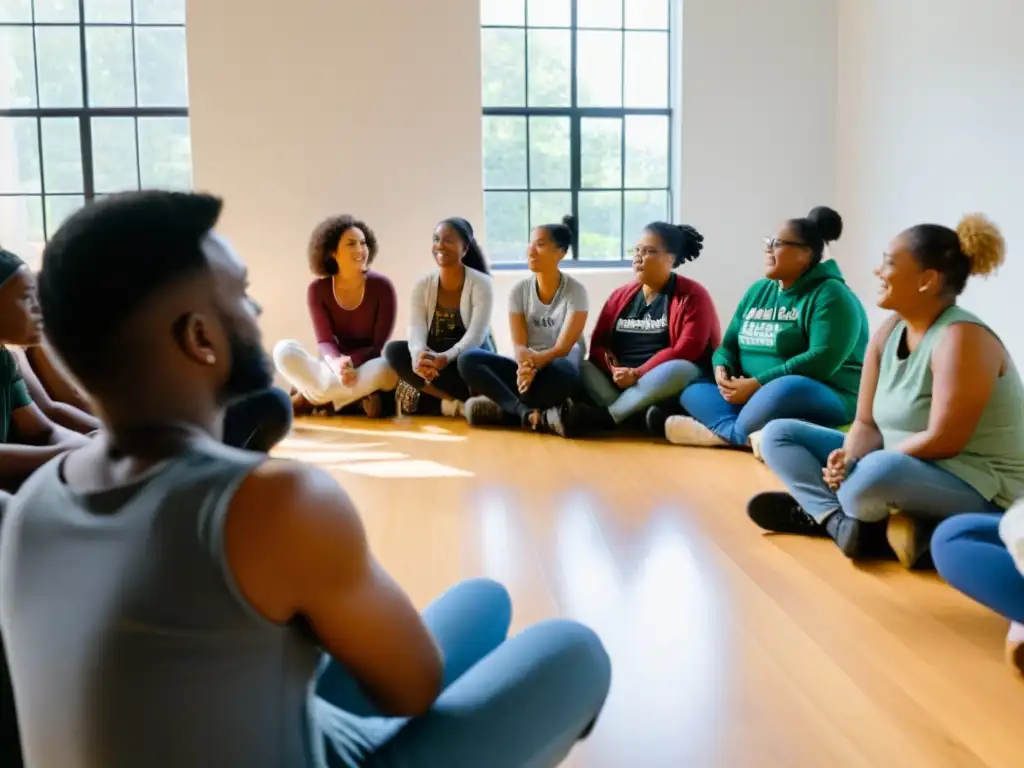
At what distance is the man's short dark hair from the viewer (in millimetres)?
911

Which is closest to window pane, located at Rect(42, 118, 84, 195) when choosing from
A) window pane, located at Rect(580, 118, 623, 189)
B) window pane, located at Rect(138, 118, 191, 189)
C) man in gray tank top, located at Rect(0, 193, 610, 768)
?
window pane, located at Rect(138, 118, 191, 189)

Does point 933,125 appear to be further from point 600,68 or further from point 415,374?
point 415,374

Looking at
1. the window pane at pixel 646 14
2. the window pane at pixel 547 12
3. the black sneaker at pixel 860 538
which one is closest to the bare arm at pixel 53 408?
the black sneaker at pixel 860 538

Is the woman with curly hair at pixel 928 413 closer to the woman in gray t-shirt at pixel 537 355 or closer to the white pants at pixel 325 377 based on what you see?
the woman in gray t-shirt at pixel 537 355

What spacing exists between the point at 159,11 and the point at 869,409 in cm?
520

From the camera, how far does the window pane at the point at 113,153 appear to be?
21.0ft

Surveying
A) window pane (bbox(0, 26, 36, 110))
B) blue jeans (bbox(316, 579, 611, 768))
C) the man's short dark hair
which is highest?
window pane (bbox(0, 26, 36, 110))

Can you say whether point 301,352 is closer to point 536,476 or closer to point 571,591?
point 536,476

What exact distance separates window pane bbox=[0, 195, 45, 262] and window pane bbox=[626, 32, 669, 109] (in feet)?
12.4

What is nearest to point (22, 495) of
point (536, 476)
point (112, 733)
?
point (112, 733)

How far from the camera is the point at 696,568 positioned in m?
2.76

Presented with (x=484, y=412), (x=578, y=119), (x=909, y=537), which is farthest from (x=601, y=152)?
(x=909, y=537)

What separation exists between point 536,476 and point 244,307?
3.00 metres

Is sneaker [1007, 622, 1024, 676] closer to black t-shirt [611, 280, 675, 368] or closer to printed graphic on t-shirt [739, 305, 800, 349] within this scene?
printed graphic on t-shirt [739, 305, 800, 349]
